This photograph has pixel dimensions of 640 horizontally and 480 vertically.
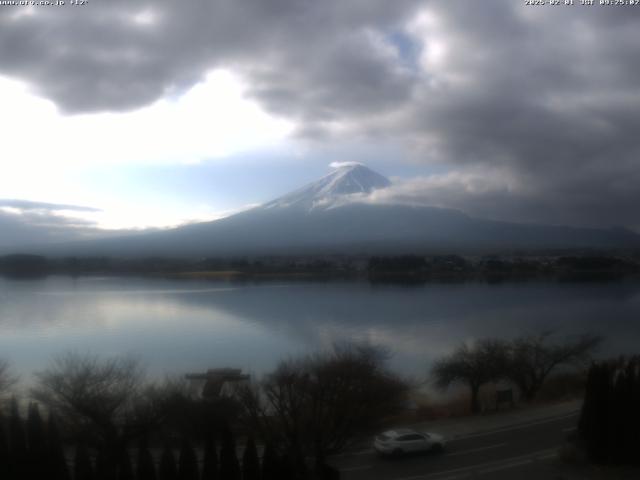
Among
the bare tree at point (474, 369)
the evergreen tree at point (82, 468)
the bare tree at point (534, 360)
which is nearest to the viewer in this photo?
the evergreen tree at point (82, 468)

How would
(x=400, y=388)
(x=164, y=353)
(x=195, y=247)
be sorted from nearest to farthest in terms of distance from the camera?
(x=400, y=388) < (x=164, y=353) < (x=195, y=247)

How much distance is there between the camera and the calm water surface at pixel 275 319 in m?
12.0

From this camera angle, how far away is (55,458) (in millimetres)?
4098

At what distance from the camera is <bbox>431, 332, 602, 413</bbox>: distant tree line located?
8.22 m

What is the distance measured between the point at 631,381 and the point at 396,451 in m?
2.25

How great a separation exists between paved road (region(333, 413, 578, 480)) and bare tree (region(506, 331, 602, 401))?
7.90ft

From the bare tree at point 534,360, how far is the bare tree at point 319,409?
298cm

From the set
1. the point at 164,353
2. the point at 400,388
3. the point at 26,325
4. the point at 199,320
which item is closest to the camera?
the point at 400,388

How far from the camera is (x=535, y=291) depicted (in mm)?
26109

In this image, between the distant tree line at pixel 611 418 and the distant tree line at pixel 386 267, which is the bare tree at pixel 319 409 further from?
the distant tree line at pixel 386 267

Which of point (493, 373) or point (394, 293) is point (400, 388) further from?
point (394, 293)

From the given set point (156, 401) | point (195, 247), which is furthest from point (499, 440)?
point (195, 247)

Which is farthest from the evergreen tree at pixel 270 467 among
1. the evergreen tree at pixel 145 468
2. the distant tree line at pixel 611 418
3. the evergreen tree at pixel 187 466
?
the distant tree line at pixel 611 418

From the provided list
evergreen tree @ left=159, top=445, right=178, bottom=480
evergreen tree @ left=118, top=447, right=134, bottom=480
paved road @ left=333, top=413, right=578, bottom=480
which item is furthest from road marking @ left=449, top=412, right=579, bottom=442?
evergreen tree @ left=118, top=447, right=134, bottom=480
